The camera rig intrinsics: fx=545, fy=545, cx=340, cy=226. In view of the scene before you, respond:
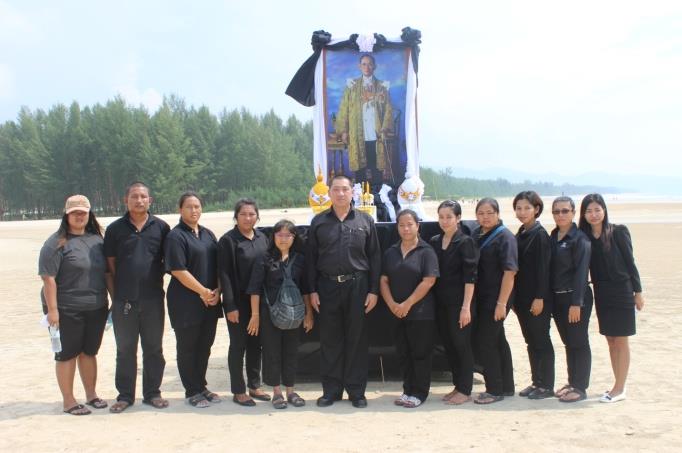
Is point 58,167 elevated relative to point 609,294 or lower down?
elevated

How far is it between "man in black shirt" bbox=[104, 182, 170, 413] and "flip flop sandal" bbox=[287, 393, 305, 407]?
3.40 feet

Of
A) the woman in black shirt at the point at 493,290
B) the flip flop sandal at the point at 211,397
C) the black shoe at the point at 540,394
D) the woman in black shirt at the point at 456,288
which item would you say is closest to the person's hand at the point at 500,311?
the woman in black shirt at the point at 493,290

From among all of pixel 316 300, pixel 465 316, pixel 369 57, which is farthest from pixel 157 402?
pixel 369 57

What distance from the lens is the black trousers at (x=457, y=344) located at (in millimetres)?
4371

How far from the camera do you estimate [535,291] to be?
172 inches

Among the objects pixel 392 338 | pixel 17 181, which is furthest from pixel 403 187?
pixel 17 181

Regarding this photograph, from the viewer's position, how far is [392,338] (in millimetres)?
5176

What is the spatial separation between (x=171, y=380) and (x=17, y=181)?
172 ft

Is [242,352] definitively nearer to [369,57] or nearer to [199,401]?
[199,401]

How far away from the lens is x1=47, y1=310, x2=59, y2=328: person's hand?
164 inches

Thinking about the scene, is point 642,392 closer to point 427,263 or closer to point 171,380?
point 427,263

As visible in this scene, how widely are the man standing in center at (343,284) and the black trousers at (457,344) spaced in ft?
1.97

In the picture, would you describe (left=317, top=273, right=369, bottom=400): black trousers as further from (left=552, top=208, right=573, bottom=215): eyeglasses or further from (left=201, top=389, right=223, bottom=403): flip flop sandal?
(left=552, top=208, right=573, bottom=215): eyeglasses

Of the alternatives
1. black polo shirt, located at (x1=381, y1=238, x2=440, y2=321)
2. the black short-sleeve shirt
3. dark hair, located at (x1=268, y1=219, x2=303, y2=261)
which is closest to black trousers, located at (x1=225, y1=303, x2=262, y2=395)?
the black short-sleeve shirt
